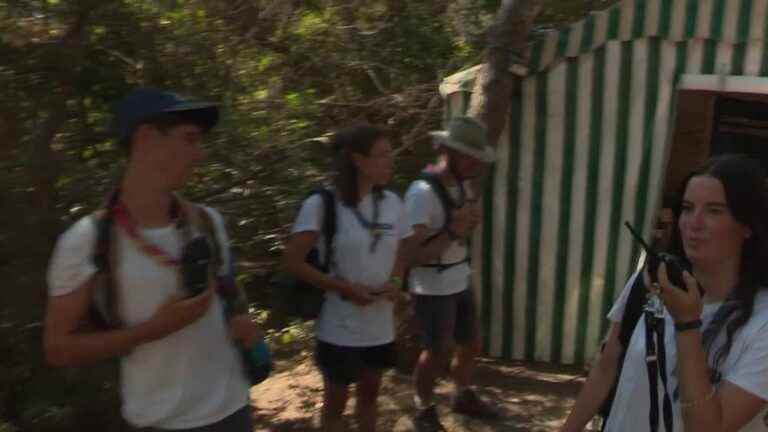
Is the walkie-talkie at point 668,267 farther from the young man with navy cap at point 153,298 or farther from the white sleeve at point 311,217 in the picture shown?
the white sleeve at point 311,217

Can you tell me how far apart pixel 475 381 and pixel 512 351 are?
413 millimetres

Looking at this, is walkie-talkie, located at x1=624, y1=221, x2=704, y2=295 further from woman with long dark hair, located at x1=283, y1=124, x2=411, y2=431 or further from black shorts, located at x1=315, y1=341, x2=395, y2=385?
black shorts, located at x1=315, y1=341, x2=395, y2=385

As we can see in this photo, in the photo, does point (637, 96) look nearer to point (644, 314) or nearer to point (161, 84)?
point (161, 84)

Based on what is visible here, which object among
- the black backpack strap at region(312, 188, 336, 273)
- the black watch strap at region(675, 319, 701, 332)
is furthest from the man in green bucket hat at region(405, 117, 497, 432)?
the black watch strap at region(675, 319, 701, 332)

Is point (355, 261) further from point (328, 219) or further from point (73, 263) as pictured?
point (73, 263)

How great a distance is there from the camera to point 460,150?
432cm

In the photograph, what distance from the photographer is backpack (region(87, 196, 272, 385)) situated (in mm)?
2152

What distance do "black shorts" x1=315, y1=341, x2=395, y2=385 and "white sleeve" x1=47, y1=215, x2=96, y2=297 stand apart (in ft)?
5.55

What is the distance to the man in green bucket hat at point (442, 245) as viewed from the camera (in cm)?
427

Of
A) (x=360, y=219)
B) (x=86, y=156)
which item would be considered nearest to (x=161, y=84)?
(x=86, y=156)

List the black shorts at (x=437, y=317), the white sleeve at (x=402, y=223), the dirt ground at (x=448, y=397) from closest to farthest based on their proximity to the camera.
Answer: the white sleeve at (x=402, y=223), the black shorts at (x=437, y=317), the dirt ground at (x=448, y=397)

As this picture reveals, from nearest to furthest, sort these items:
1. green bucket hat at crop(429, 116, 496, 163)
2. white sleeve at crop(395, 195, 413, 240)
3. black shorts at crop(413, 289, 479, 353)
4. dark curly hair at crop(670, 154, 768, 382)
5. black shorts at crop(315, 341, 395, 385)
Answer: dark curly hair at crop(670, 154, 768, 382), black shorts at crop(315, 341, 395, 385), white sleeve at crop(395, 195, 413, 240), green bucket hat at crop(429, 116, 496, 163), black shorts at crop(413, 289, 479, 353)

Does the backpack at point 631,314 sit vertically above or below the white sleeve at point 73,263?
below

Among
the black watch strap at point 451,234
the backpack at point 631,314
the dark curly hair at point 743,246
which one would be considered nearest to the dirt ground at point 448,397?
the black watch strap at point 451,234
